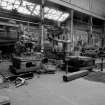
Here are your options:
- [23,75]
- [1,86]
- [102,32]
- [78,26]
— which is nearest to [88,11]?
[78,26]

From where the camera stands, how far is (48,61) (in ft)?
15.4

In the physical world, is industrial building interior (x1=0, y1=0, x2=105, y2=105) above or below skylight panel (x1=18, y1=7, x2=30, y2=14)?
below

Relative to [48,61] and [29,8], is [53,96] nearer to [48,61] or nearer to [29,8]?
[48,61]

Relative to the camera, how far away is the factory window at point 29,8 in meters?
6.02

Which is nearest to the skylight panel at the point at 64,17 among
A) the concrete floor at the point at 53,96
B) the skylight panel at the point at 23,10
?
the skylight panel at the point at 23,10

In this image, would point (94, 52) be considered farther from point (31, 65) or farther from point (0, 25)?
point (0, 25)

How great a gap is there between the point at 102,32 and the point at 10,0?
8.02 meters

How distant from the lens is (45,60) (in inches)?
171

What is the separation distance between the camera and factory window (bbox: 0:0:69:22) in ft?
19.7

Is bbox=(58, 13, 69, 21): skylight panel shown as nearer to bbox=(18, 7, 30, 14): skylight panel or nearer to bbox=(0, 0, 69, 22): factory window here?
bbox=(0, 0, 69, 22): factory window

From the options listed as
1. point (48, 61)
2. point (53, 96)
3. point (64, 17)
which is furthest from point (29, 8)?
point (53, 96)

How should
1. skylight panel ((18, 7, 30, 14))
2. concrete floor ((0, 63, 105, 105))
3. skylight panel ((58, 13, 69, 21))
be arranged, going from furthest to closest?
skylight panel ((58, 13, 69, 21)) < skylight panel ((18, 7, 30, 14)) < concrete floor ((0, 63, 105, 105))

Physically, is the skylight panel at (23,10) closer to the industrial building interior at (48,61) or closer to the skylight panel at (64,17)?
the industrial building interior at (48,61)

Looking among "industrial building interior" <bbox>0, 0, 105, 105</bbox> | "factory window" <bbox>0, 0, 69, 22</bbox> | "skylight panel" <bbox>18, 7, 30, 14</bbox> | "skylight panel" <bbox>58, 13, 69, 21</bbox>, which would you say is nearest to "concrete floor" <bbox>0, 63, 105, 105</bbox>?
"industrial building interior" <bbox>0, 0, 105, 105</bbox>
